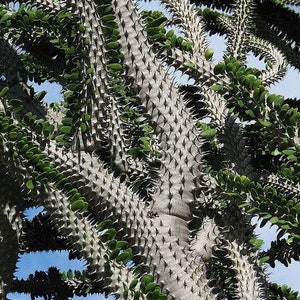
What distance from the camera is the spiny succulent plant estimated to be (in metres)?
3.55

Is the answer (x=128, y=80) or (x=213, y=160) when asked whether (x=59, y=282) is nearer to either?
(x=213, y=160)

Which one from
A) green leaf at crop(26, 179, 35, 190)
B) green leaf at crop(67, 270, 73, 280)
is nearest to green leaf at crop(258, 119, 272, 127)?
green leaf at crop(26, 179, 35, 190)

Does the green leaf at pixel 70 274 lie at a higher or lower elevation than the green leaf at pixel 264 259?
higher

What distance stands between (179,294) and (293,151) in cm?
111

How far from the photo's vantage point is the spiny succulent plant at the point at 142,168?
11.7 ft

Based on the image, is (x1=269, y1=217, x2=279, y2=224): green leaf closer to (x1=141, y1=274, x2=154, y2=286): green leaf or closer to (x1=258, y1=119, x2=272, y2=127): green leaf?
(x1=258, y1=119, x2=272, y2=127): green leaf

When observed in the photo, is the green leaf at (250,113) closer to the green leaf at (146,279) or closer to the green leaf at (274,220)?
the green leaf at (274,220)

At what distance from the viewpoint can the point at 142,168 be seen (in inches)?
187

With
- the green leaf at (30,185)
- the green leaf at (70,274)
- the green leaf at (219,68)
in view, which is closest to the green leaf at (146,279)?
the green leaf at (30,185)

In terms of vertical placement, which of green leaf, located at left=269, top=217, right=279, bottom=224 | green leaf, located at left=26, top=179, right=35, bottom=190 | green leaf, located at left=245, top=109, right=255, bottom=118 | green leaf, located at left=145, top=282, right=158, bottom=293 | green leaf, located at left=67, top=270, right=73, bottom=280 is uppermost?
green leaf, located at left=67, top=270, right=73, bottom=280

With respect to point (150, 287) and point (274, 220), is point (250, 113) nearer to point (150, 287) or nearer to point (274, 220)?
point (274, 220)

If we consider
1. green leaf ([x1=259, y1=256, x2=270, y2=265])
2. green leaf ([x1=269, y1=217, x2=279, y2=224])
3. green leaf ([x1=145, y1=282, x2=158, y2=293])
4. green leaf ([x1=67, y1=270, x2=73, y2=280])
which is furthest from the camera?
green leaf ([x1=67, y1=270, x2=73, y2=280])

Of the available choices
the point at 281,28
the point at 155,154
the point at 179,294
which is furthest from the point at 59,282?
the point at 281,28

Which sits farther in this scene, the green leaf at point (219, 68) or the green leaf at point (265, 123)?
the green leaf at point (219, 68)
